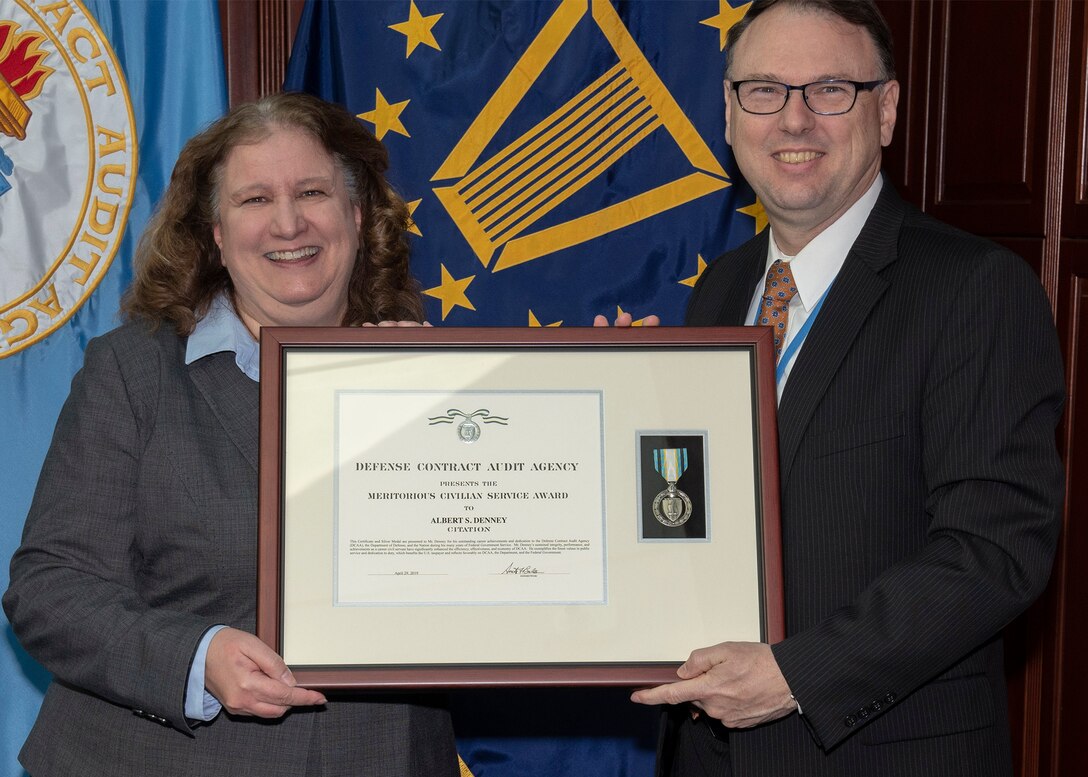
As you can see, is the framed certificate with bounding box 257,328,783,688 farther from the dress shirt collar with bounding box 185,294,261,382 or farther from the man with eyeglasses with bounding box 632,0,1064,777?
the dress shirt collar with bounding box 185,294,261,382

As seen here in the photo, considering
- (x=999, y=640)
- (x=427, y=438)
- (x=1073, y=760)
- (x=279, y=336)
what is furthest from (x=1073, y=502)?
(x=279, y=336)

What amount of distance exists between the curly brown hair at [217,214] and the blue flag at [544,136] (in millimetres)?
922

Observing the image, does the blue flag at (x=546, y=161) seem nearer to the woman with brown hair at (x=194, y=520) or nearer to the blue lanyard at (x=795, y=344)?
the woman with brown hair at (x=194, y=520)

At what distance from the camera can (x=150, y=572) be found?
1.84m

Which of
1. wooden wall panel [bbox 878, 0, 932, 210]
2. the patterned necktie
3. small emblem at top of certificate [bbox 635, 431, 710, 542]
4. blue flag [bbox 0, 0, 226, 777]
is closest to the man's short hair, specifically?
the patterned necktie

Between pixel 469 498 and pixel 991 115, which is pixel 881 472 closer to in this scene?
pixel 469 498

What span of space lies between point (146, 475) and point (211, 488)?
109mm

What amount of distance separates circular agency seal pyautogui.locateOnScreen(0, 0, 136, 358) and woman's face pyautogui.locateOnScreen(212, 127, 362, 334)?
1.02m

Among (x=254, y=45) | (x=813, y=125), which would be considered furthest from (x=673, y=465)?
(x=254, y=45)

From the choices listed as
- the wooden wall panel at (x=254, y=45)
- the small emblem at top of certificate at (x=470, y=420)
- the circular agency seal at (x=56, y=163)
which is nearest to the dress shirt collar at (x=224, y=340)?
the small emblem at top of certificate at (x=470, y=420)

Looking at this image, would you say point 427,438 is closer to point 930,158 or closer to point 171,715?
point 171,715

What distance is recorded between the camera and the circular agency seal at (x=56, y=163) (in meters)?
2.82

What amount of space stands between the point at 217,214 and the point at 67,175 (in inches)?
41.6

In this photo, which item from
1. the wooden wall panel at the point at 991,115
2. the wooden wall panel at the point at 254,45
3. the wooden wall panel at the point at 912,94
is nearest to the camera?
the wooden wall panel at the point at 991,115
